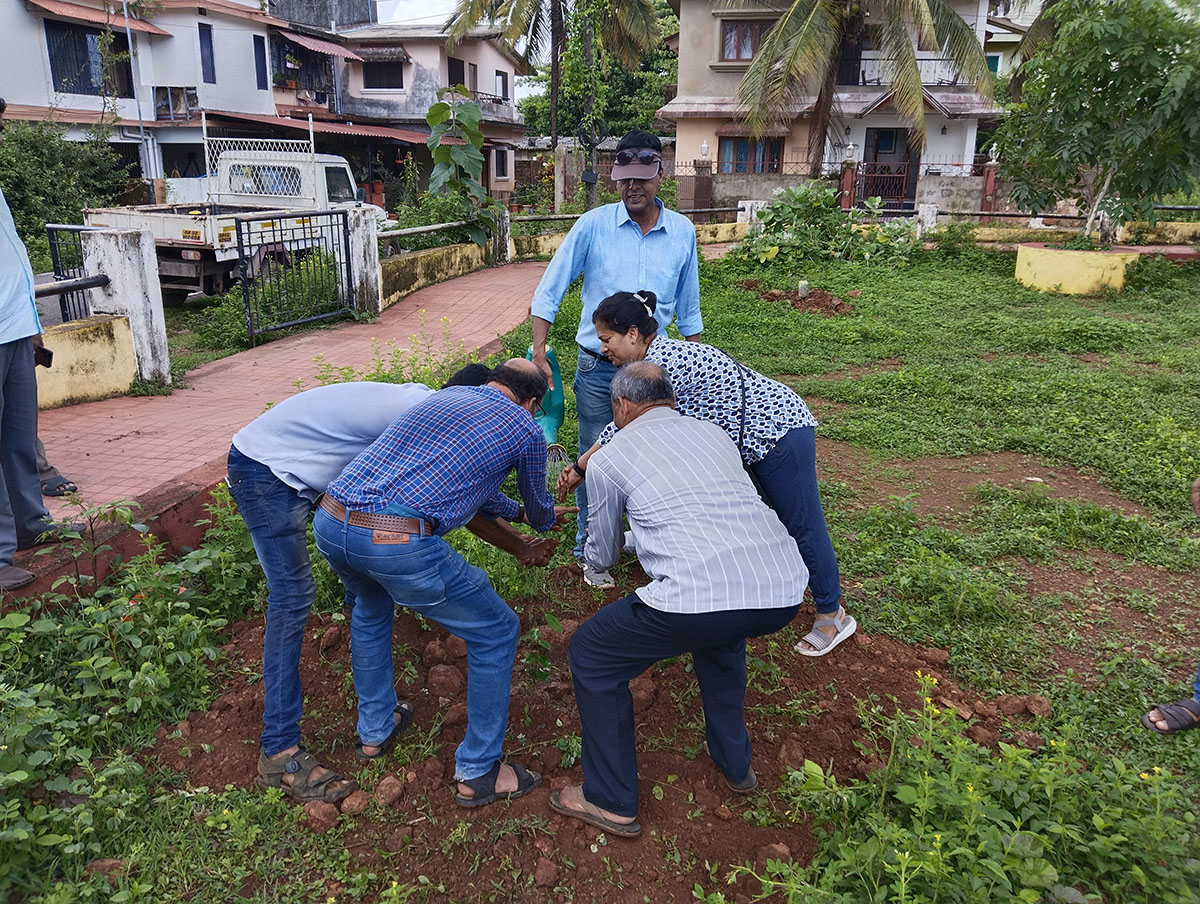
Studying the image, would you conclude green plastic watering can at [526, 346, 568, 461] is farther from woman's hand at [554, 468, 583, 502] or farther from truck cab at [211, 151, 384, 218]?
truck cab at [211, 151, 384, 218]

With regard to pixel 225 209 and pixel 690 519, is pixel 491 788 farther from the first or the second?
pixel 225 209

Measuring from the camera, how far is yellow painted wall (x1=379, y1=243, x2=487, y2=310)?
37.1 ft

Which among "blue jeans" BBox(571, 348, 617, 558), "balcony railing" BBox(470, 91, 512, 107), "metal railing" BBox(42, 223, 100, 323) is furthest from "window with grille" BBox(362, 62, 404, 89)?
"blue jeans" BBox(571, 348, 617, 558)

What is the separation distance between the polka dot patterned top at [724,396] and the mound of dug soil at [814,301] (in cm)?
789

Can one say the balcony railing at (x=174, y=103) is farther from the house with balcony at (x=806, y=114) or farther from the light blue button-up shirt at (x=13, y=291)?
the light blue button-up shirt at (x=13, y=291)

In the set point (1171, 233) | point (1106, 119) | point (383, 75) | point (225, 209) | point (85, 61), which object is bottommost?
point (1171, 233)

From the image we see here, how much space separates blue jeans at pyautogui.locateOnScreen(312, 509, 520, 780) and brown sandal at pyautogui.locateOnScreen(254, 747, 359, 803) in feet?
0.64

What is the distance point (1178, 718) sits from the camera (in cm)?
313

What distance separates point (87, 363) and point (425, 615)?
17.2ft

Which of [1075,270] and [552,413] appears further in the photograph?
[1075,270]

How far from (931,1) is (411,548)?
73.3 feet

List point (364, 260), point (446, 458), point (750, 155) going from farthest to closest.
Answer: point (750, 155) < point (364, 260) < point (446, 458)

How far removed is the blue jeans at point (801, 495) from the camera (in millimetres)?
3285

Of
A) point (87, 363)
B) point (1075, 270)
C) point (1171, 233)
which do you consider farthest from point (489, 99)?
point (87, 363)
